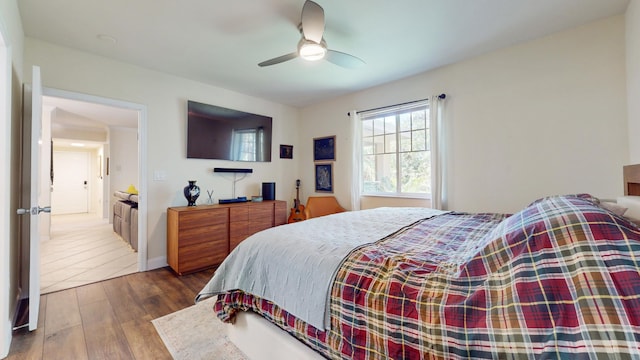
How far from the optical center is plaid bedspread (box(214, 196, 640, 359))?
2.21 ft

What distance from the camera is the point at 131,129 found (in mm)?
6402

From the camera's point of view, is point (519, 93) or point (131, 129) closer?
point (519, 93)

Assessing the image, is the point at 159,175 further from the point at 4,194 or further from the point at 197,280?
the point at 4,194

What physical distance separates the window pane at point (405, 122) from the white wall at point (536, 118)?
1.00 ft

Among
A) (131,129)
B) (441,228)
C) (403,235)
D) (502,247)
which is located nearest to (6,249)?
(403,235)

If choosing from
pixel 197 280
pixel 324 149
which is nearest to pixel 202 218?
pixel 197 280

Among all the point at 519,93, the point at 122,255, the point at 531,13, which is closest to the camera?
the point at 531,13

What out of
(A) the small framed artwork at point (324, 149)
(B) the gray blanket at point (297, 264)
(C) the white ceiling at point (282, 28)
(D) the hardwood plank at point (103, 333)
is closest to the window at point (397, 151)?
(A) the small framed artwork at point (324, 149)

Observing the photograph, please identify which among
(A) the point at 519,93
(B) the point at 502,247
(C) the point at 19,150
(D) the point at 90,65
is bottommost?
(B) the point at 502,247

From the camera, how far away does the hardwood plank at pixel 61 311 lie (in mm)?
1959

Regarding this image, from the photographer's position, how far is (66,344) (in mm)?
1745

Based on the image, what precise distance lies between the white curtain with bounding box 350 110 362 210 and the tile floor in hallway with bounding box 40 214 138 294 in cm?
306

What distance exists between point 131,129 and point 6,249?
5.84 m

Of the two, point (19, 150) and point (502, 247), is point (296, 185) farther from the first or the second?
point (502, 247)
